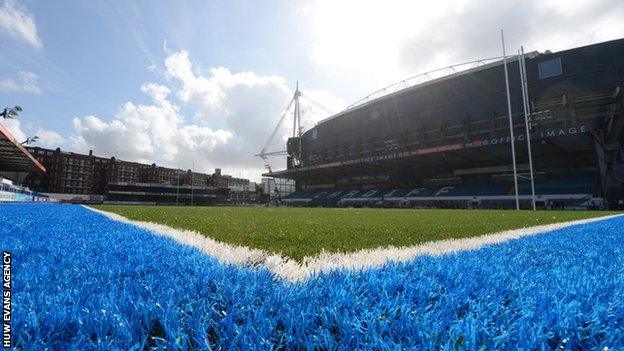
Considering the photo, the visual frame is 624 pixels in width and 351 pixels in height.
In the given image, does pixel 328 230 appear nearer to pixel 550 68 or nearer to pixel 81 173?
pixel 550 68

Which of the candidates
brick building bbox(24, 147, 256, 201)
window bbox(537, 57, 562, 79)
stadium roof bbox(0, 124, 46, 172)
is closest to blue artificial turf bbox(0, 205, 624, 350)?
stadium roof bbox(0, 124, 46, 172)

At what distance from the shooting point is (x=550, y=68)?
34125 mm

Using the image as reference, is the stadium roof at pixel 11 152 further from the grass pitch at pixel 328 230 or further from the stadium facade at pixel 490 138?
the stadium facade at pixel 490 138

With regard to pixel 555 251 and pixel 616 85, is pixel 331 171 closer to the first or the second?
pixel 616 85

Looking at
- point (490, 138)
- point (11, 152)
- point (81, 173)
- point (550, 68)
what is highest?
point (550, 68)

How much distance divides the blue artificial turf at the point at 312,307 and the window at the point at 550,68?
40.7 meters

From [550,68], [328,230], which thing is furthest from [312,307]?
[550,68]

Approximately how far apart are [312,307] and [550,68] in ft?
140

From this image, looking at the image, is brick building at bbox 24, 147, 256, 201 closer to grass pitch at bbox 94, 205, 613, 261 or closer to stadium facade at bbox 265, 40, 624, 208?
stadium facade at bbox 265, 40, 624, 208

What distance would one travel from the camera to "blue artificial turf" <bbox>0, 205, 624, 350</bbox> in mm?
940

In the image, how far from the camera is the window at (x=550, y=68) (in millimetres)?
33625

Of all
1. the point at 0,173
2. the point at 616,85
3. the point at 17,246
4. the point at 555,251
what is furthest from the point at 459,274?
the point at 0,173

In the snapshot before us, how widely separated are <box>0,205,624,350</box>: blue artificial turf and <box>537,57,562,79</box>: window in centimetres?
4067

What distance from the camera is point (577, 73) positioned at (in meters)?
32.6
